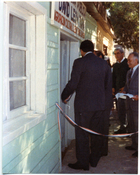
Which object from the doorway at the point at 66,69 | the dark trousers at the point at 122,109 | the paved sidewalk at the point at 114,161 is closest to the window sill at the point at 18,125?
the paved sidewalk at the point at 114,161

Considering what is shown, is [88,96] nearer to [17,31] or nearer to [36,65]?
[36,65]

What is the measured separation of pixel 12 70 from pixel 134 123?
3.27 m

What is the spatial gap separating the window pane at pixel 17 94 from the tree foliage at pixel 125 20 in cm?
937

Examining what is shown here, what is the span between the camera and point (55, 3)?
3.69m

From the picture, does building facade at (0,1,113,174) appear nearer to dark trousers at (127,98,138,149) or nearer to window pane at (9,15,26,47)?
window pane at (9,15,26,47)

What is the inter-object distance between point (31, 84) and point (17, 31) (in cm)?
75

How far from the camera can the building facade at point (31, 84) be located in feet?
8.49

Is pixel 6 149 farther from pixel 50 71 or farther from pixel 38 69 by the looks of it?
pixel 50 71

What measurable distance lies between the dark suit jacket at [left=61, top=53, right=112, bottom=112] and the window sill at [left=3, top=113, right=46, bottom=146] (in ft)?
3.39

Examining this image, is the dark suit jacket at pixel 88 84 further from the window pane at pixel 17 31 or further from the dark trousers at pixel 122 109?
the dark trousers at pixel 122 109

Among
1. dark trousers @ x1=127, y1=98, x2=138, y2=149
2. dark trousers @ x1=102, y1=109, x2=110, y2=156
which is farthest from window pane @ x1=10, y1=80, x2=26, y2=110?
dark trousers @ x1=127, y1=98, x2=138, y2=149

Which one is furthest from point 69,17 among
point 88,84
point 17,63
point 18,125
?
point 18,125

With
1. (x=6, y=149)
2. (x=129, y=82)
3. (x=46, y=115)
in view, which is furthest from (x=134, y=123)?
(x=6, y=149)

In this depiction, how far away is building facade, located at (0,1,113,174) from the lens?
259 cm
